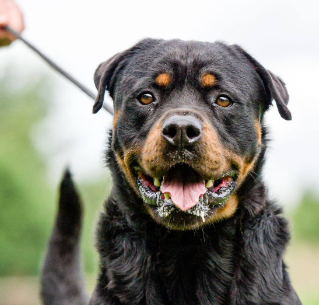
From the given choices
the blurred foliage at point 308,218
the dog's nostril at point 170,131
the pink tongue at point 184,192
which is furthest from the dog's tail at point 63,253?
the blurred foliage at point 308,218

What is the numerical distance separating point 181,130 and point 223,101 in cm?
58

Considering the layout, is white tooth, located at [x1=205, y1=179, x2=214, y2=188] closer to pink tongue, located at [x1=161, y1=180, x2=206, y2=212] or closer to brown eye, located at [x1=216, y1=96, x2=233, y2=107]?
pink tongue, located at [x1=161, y1=180, x2=206, y2=212]

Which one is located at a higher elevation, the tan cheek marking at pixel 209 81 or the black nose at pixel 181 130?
the tan cheek marking at pixel 209 81

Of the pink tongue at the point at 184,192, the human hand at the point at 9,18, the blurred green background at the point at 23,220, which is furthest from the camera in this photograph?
the blurred green background at the point at 23,220

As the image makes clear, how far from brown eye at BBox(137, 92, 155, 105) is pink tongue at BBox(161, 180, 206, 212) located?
614 mm

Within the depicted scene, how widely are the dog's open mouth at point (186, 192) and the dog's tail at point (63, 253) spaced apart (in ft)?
3.74

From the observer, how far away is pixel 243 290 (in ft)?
11.1

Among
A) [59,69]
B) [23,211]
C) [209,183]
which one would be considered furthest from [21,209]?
[209,183]

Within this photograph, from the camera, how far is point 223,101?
362 cm

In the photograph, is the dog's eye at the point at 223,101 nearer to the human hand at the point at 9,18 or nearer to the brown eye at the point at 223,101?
the brown eye at the point at 223,101

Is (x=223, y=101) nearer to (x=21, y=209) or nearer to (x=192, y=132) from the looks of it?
(x=192, y=132)

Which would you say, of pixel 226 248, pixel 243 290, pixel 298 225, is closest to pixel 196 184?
pixel 226 248

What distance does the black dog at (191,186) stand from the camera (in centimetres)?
335

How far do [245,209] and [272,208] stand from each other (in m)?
0.22
